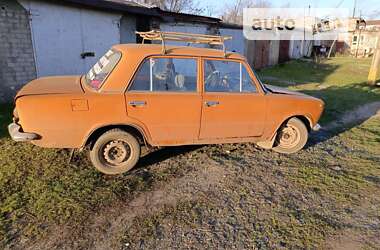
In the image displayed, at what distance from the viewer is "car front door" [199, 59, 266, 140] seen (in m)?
4.24

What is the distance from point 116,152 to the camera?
13.4 ft

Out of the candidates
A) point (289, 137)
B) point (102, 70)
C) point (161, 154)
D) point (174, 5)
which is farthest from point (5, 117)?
point (174, 5)

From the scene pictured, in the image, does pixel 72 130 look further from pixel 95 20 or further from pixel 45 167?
pixel 95 20

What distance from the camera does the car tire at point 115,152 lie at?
3.95 meters

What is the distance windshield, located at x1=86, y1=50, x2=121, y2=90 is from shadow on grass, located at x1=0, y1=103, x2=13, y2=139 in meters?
2.23

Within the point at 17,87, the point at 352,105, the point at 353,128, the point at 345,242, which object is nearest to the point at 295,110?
the point at 345,242

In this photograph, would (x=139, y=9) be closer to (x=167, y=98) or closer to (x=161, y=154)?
(x=161, y=154)

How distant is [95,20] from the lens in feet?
30.1

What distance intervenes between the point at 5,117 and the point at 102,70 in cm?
339

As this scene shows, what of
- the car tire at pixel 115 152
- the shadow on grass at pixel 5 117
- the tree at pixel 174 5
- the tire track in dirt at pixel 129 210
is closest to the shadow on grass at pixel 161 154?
the car tire at pixel 115 152

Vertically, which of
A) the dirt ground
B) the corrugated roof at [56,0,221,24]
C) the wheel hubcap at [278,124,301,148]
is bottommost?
the dirt ground

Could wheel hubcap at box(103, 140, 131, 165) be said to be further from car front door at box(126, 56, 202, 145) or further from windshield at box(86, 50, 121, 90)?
windshield at box(86, 50, 121, 90)

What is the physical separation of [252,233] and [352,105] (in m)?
7.58

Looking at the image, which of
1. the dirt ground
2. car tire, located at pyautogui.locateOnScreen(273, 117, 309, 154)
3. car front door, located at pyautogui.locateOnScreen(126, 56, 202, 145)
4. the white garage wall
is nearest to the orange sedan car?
car front door, located at pyautogui.locateOnScreen(126, 56, 202, 145)
